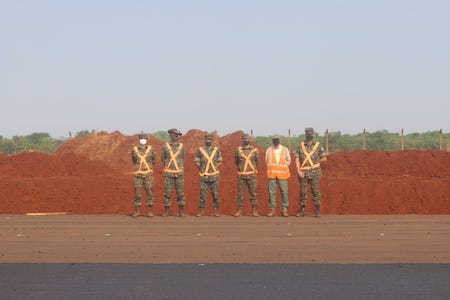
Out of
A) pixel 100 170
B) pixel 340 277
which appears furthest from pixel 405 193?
pixel 340 277

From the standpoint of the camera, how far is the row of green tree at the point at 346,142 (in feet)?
221

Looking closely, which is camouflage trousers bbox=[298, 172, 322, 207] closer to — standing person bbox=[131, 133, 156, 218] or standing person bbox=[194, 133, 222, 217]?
standing person bbox=[194, 133, 222, 217]

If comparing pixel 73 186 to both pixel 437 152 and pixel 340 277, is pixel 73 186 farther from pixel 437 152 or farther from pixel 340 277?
pixel 340 277

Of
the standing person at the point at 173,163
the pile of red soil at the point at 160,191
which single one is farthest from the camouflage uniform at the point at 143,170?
the pile of red soil at the point at 160,191

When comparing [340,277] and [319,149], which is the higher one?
[319,149]

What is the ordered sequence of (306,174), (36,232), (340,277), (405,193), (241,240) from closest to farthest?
(340,277), (241,240), (36,232), (306,174), (405,193)

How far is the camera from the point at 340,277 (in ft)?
41.1

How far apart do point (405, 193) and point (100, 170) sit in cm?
1653

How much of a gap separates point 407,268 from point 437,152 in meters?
35.7

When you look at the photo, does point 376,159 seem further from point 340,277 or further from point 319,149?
point 340,277

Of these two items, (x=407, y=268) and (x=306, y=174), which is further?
(x=306, y=174)

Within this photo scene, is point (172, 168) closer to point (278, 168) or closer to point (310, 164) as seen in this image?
→ point (278, 168)

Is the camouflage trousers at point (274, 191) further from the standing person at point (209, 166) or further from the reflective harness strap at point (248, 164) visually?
the standing person at point (209, 166)

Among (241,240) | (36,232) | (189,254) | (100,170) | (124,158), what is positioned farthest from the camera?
(124,158)
